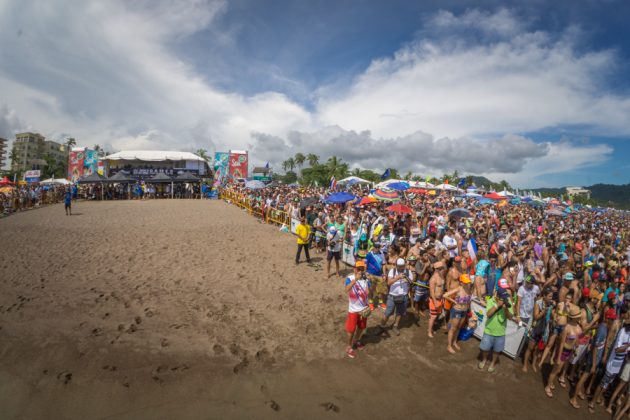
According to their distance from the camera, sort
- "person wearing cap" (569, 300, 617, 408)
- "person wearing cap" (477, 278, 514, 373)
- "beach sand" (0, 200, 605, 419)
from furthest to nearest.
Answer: "person wearing cap" (477, 278, 514, 373), "person wearing cap" (569, 300, 617, 408), "beach sand" (0, 200, 605, 419)

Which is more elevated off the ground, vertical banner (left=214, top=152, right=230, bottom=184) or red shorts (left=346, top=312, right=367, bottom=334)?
vertical banner (left=214, top=152, right=230, bottom=184)

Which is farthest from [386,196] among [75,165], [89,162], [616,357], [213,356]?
[75,165]

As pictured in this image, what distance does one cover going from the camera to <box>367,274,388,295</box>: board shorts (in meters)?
7.09

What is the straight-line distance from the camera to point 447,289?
581cm

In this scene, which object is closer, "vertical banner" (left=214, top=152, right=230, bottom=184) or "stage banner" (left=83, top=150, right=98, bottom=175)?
"vertical banner" (left=214, top=152, right=230, bottom=184)

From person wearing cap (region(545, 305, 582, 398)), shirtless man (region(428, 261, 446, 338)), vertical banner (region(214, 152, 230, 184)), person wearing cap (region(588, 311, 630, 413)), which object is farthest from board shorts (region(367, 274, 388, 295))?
vertical banner (region(214, 152, 230, 184))

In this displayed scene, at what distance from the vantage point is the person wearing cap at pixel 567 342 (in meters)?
4.58

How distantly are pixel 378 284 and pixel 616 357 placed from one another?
4158mm

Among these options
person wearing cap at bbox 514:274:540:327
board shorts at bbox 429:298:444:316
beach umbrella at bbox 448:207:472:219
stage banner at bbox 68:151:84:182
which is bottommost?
board shorts at bbox 429:298:444:316

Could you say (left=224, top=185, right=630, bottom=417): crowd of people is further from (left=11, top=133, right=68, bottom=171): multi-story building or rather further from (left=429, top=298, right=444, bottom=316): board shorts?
(left=11, top=133, right=68, bottom=171): multi-story building

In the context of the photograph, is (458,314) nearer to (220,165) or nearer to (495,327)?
(495,327)

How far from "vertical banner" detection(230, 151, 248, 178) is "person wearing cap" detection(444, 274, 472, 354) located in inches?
1563

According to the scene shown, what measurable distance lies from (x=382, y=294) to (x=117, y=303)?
6.25m

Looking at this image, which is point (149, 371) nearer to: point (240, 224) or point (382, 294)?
point (382, 294)
